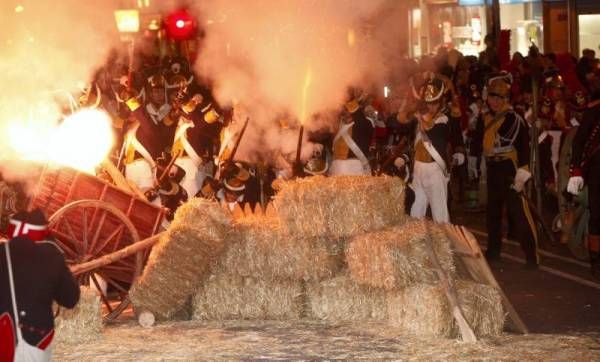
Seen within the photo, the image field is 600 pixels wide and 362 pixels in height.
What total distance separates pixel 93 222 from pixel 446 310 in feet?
9.51

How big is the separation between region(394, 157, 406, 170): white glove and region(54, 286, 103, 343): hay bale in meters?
6.11

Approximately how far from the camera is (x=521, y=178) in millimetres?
13438

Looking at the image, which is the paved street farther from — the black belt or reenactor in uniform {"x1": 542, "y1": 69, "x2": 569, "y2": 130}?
reenactor in uniform {"x1": 542, "y1": 69, "x2": 569, "y2": 130}

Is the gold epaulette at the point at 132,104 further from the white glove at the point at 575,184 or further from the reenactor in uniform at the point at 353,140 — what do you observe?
the white glove at the point at 575,184

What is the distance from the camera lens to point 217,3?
15734mm

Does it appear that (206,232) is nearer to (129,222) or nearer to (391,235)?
(129,222)

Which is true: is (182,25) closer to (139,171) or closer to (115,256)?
(139,171)

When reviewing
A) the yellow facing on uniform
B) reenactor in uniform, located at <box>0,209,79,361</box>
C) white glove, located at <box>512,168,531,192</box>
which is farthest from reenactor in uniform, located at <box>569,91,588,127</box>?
reenactor in uniform, located at <box>0,209,79,361</box>

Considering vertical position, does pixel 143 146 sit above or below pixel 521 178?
above

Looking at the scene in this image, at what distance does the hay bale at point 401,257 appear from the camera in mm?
10047

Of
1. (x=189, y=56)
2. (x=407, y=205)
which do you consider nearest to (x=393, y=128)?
(x=407, y=205)

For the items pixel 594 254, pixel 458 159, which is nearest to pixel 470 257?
pixel 594 254

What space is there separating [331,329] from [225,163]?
14.4 feet

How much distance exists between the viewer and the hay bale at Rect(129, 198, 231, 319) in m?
10.3
